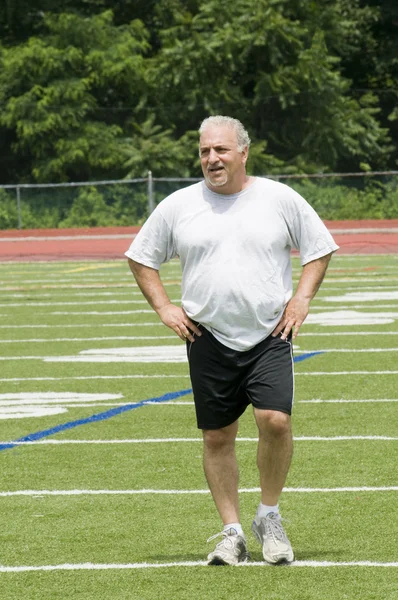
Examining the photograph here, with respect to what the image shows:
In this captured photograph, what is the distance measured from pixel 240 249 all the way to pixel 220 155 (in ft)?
1.29

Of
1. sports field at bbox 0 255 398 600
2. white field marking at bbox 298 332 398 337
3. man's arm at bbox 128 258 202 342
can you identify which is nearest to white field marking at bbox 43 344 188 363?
sports field at bbox 0 255 398 600

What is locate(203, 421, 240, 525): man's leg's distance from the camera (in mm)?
6094

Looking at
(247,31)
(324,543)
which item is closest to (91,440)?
(324,543)

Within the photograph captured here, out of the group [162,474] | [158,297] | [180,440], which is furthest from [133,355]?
[158,297]

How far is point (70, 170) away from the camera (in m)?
48.8

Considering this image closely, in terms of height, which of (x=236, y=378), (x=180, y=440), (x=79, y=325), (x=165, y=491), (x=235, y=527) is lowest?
(x=79, y=325)

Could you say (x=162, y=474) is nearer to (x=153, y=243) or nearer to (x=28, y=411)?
(x=153, y=243)

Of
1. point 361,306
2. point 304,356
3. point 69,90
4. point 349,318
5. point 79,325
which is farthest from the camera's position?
point 69,90

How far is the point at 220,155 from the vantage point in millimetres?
5855

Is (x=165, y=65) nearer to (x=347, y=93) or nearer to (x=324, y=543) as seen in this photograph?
(x=347, y=93)

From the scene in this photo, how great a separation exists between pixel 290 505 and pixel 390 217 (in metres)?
32.1

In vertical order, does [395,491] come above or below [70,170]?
above

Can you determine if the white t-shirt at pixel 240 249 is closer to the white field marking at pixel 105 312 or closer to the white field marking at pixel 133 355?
the white field marking at pixel 133 355

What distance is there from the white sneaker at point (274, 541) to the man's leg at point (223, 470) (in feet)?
0.55
